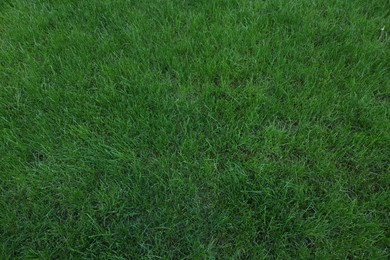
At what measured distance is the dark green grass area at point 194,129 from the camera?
1930mm

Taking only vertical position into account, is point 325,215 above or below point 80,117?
below

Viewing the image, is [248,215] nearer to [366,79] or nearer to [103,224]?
[103,224]

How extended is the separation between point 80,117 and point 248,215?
4.40 feet

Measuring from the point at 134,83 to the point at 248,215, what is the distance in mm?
1278

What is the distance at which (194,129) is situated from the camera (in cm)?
237

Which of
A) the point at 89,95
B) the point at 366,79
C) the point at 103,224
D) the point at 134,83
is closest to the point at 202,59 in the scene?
the point at 134,83

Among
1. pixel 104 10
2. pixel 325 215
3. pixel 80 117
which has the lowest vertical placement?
pixel 325 215

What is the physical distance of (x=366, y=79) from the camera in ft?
8.30

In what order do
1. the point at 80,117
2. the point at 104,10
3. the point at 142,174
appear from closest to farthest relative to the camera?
the point at 142,174 → the point at 80,117 → the point at 104,10

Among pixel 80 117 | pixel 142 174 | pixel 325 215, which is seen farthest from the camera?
pixel 80 117

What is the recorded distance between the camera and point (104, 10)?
120 inches

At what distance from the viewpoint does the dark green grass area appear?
1930 millimetres

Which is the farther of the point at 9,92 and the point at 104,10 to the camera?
the point at 104,10

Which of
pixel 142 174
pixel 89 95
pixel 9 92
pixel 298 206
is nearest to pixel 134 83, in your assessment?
pixel 89 95
